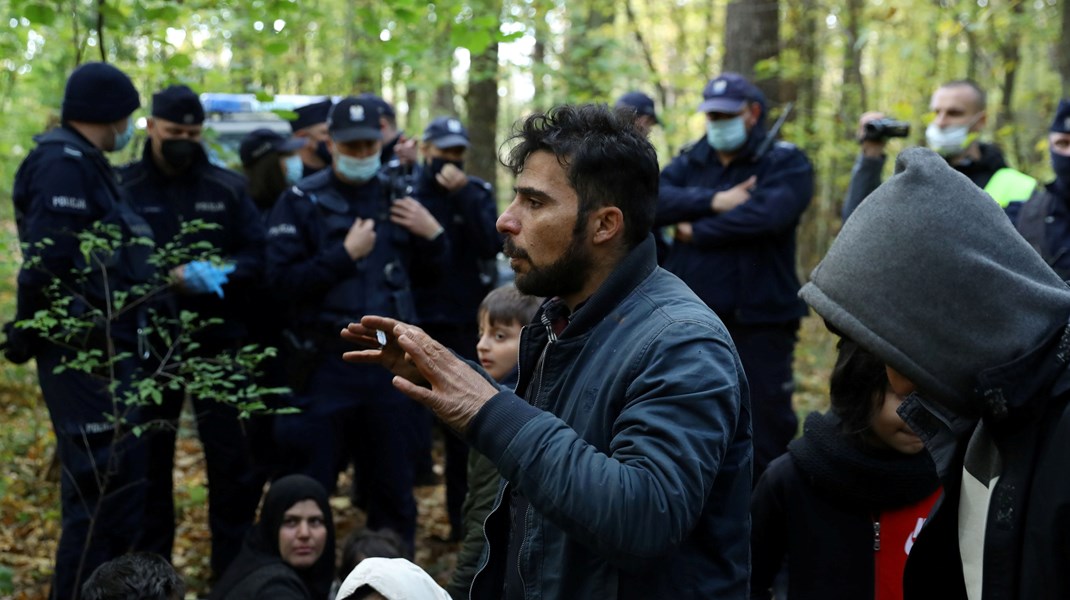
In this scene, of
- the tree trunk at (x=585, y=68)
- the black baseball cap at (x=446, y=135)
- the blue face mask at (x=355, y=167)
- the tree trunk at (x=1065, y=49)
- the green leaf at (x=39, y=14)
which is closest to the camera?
the green leaf at (x=39, y=14)

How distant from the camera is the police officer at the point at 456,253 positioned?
713 centimetres

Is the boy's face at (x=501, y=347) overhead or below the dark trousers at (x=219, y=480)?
overhead

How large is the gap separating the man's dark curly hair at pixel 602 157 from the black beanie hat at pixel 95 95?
3.49 meters

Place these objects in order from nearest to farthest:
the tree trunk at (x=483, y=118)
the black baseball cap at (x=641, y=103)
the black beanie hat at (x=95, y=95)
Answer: the black beanie hat at (x=95, y=95), the black baseball cap at (x=641, y=103), the tree trunk at (x=483, y=118)

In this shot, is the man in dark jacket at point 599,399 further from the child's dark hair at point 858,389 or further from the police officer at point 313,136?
the police officer at point 313,136

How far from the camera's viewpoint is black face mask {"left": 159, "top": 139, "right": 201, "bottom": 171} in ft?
19.5

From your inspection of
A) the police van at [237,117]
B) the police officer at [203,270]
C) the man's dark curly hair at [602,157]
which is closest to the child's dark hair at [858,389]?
the man's dark curly hair at [602,157]

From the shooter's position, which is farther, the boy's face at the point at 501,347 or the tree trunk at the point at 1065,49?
the tree trunk at the point at 1065,49

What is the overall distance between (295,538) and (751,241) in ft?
10.3

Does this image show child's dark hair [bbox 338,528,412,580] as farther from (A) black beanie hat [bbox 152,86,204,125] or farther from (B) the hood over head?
(B) the hood over head

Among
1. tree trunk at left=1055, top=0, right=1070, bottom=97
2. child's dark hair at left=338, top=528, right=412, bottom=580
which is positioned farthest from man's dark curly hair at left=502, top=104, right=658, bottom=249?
tree trunk at left=1055, top=0, right=1070, bottom=97

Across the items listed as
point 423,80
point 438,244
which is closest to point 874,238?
point 438,244

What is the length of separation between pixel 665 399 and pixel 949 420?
60 centimetres

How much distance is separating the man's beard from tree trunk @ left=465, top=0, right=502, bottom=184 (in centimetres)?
Answer: 851
